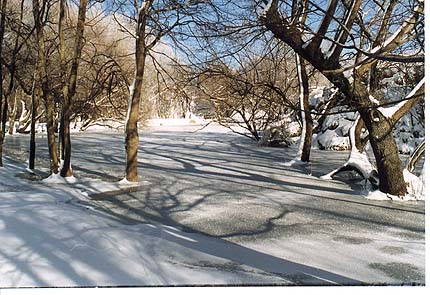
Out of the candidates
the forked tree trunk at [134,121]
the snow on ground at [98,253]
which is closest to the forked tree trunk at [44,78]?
the forked tree trunk at [134,121]

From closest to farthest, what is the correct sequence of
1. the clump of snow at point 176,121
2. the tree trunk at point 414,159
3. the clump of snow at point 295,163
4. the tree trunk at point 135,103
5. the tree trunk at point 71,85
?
the tree trunk at point 414,159
the clump of snow at point 176,121
the tree trunk at point 135,103
the tree trunk at point 71,85
the clump of snow at point 295,163

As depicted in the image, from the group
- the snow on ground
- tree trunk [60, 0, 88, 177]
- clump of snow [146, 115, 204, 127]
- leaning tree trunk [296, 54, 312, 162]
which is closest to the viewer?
the snow on ground

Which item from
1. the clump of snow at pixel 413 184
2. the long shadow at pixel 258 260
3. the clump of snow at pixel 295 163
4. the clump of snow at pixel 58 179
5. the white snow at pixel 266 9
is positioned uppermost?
the white snow at pixel 266 9

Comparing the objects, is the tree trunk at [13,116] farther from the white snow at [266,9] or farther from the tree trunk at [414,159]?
the tree trunk at [414,159]

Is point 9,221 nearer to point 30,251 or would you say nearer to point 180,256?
point 30,251

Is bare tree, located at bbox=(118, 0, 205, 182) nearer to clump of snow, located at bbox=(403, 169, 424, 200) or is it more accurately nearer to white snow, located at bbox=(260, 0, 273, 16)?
white snow, located at bbox=(260, 0, 273, 16)

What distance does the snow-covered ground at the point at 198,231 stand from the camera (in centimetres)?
166

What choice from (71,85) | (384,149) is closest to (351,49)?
(384,149)

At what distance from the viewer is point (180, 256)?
183 centimetres

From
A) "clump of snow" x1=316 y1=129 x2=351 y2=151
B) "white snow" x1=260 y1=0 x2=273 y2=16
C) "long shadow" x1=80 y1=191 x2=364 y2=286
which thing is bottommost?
"long shadow" x1=80 y1=191 x2=364 y2=286

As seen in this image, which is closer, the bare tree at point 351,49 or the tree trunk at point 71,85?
the bare tree at point 351,49

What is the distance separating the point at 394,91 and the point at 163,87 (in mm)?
2433

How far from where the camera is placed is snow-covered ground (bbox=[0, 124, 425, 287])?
5.43 feet

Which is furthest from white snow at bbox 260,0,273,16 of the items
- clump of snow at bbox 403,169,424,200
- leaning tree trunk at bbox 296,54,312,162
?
leaning tree trunk at bbox 296,54,312,162
